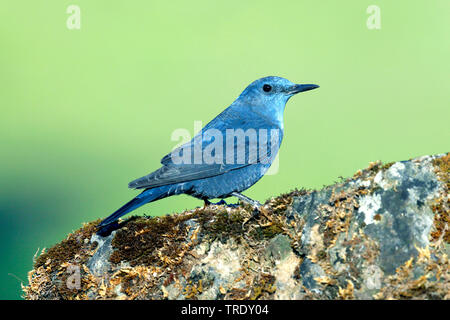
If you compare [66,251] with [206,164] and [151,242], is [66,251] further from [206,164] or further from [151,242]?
[206,164]

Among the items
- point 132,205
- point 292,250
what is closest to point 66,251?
point 132,205

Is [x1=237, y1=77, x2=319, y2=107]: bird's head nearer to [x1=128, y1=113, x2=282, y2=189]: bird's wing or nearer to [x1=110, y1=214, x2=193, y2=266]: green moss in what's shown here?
[x1=128, y1=113, x2=282, y2=189]: bird's wing

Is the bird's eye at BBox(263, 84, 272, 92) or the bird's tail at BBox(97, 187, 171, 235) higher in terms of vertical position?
the bird's eye at BBox(263, 84, 272, 92)

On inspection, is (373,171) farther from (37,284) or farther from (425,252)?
(37,284)

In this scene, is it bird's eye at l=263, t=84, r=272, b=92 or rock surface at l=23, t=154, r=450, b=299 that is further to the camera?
bird's eye at l=263, t=84, r=272, b=92

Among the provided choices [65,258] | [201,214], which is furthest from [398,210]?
[65,258]

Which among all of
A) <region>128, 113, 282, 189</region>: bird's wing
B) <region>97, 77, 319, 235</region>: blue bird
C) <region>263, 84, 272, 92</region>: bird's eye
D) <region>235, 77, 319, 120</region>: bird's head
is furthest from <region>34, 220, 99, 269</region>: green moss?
<region>263, 84, 272, 92</region>: bird's eye

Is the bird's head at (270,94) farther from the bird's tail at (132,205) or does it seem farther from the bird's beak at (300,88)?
the bird's tail at (132,205)
